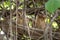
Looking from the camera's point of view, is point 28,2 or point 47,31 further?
point 28,2

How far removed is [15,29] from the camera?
3.82 feet

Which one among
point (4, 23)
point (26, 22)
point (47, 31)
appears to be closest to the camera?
point (47, 31)

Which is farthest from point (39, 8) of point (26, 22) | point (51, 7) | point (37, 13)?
point (51, 7)

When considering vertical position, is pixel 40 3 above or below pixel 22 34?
above

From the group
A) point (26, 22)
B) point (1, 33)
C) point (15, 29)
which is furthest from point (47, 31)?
point (1, 33)

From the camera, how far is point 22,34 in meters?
1.17

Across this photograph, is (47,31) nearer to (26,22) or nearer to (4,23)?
(26,22)

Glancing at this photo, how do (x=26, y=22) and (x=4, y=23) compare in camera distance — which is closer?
(x=26, y=22)

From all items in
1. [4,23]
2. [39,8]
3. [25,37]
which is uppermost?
[39,8]

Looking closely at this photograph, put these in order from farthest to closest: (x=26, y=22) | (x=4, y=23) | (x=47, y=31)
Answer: (x=4, y=23) < (x=26, y=22) < (x=47, y=31)

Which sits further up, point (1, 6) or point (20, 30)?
point (1, 6)

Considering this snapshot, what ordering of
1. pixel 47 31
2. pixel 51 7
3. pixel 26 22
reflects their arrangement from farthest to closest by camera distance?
pixel 26 22, pixel 47 31, pixel 51 7

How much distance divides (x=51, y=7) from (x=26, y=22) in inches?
18.4

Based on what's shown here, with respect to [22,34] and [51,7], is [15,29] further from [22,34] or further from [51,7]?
[51,7]
